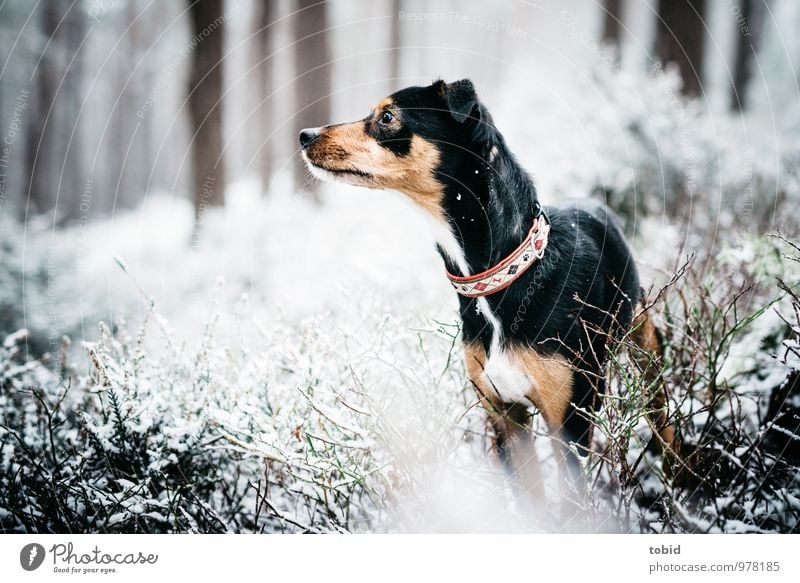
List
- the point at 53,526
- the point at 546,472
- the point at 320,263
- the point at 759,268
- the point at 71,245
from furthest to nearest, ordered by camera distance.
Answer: the point at 71,245, the point at 320,263, the point at 759,268, the point at 546,472, the point at 53,526

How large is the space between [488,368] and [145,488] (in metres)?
1.26

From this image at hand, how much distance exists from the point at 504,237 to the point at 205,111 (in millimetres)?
1748

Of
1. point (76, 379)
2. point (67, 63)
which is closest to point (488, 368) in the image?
point (76, 379)

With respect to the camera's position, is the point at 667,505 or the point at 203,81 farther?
the point at 203,81

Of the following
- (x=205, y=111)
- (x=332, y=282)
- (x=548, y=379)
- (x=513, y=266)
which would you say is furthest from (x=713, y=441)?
(x=205, y=111)

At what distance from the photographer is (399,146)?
1731mm

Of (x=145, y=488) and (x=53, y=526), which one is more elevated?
(x=145, y=488)

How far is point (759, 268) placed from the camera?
229 cm

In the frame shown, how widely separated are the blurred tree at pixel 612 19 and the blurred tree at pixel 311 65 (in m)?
1.26

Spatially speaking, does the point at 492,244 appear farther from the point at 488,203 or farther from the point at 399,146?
the point at 399,146

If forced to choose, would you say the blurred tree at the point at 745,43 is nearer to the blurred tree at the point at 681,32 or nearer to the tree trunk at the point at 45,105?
the blurred tree at the point at 681,32
